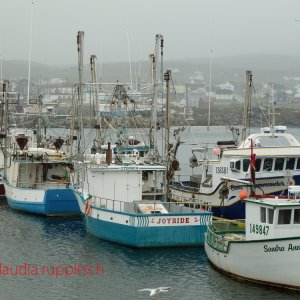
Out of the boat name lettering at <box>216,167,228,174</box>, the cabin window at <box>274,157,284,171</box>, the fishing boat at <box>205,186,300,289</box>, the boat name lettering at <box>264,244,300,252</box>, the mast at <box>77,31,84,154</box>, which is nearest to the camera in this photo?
the boat name lettering at <box>264,244,300,252</box>

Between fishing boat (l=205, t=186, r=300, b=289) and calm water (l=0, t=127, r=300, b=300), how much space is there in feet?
1.66

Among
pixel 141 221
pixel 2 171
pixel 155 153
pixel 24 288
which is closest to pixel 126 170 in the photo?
pixel 141 221

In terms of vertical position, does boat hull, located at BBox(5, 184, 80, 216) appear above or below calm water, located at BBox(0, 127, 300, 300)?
above

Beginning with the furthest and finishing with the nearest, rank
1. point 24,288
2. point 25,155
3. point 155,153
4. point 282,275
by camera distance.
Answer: point 25,155 < point 155,153 < point 24,288 < point 282,275

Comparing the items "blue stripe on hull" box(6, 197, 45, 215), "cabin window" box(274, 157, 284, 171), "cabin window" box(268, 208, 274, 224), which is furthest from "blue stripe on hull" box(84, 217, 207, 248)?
"blue stripe on hull" box(6, 197, 45, 215)

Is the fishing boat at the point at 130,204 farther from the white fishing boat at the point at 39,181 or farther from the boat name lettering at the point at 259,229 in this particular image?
the boat name lettering at the point at 259,229

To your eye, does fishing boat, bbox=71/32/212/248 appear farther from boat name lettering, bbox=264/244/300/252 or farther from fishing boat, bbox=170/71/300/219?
boat name lettering, bbox=264/244/300/252

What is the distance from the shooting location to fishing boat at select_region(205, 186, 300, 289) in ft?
85.3

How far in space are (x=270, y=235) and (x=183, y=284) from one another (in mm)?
4266

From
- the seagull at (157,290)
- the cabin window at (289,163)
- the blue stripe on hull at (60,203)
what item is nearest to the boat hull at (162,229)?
the seagull at (157,290)

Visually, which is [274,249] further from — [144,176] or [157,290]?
[144,176]

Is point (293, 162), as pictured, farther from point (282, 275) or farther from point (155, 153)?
Answer: point (282, 275)

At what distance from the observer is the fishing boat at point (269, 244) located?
25984 millimetres

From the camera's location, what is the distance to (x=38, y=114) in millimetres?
56469
